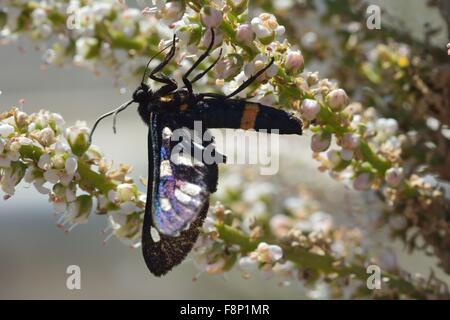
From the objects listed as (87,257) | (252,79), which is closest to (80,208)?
(252,79)

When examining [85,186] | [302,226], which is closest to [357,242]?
[302,226]

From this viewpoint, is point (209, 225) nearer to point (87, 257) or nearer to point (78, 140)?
point (78, 140)

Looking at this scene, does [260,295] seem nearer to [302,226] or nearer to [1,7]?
[302,226]

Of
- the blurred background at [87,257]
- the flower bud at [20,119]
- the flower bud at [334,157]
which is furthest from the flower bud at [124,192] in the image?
the blurred background at [87,257]

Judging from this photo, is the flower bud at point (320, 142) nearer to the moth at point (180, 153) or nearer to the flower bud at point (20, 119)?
the moth at point (180, 153)

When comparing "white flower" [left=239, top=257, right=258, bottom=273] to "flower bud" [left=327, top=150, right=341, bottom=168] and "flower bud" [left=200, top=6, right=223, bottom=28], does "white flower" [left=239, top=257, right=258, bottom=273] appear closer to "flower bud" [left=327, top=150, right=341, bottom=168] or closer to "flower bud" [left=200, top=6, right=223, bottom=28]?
"flower bud" [left=327, top=150, right=341, bottom=168]
